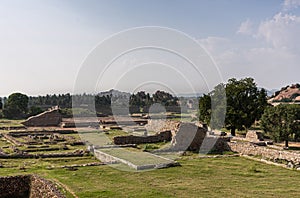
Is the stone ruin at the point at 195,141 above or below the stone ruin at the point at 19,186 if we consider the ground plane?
above

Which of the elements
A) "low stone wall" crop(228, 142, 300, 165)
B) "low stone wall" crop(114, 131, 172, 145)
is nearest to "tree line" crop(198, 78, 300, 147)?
"low stone wall" crop(228, 142, 300, 165)

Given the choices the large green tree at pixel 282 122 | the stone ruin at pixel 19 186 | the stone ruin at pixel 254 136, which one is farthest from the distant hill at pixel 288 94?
the stone ruin at pixel 19 186

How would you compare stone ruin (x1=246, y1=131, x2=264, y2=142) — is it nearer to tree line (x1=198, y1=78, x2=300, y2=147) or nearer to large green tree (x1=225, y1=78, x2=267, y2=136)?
tree line (x1=198, y1=78, x2=300, y2=147)

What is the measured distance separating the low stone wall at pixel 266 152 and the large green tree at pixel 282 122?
22.9 feet

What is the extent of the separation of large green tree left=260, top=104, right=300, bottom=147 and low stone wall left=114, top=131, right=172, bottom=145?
9807 millimetres

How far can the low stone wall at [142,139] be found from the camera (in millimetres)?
32438

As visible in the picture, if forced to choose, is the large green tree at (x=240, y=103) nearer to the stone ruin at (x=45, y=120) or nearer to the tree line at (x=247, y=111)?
the tree line at (x=247, y=111)

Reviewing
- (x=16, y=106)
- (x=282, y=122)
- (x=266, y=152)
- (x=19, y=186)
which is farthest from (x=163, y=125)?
(x=16, y=106)

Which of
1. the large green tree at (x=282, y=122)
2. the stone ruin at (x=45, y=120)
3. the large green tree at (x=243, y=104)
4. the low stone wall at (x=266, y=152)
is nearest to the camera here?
the low stone wall at (x=266, y=152)

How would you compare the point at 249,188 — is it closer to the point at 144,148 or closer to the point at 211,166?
the point at 211,166

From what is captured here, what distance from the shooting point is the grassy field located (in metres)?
15.7

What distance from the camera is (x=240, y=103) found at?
39375 mm

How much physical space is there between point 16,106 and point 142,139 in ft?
164

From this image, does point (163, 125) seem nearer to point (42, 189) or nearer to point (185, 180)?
point (185, 180)
